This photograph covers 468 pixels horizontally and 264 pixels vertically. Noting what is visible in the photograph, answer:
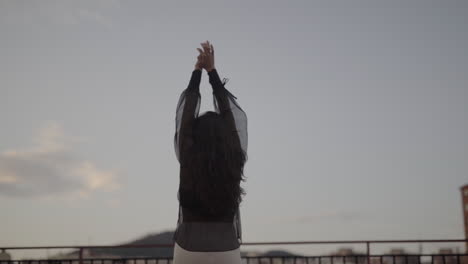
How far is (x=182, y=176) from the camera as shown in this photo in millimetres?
2566

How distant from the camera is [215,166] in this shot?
2545mm

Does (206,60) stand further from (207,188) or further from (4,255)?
(4,255)

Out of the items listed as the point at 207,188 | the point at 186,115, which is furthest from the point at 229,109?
the point at 207,188

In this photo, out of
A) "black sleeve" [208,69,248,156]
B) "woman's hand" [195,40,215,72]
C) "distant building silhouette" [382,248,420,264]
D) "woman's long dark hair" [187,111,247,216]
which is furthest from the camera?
"distant building silhouette" [382,248,420,264]

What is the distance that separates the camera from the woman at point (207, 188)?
253cm

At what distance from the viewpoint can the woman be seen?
253 cm

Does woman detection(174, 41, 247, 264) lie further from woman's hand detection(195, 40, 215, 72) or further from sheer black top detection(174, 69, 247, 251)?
woman's hand detection(195, 40, 215, 72)

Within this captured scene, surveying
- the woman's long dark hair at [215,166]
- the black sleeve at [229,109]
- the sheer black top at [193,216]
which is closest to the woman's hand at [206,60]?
the black sleeve at [229,109]

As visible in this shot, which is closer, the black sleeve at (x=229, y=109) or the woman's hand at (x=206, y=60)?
the black sleeve at (x=229, y=109)

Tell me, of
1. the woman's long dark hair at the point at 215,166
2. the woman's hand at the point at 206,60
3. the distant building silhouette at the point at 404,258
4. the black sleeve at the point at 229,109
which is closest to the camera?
the woman's long dark hair at the point at 215,166

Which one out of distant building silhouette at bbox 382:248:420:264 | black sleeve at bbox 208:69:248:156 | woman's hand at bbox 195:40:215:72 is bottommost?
distant building silhouette at bbox 382:248:420:264

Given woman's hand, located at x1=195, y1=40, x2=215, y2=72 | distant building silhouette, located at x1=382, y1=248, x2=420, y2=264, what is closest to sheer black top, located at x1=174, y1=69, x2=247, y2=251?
woman's hand, located at x1=195, y1=40, x2=215, y2=72

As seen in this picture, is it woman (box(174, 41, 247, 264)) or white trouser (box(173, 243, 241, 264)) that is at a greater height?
woman (box(174, 41, 247, 264))

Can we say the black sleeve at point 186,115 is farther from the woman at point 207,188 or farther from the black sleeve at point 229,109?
the black sleeve at point 229,109
